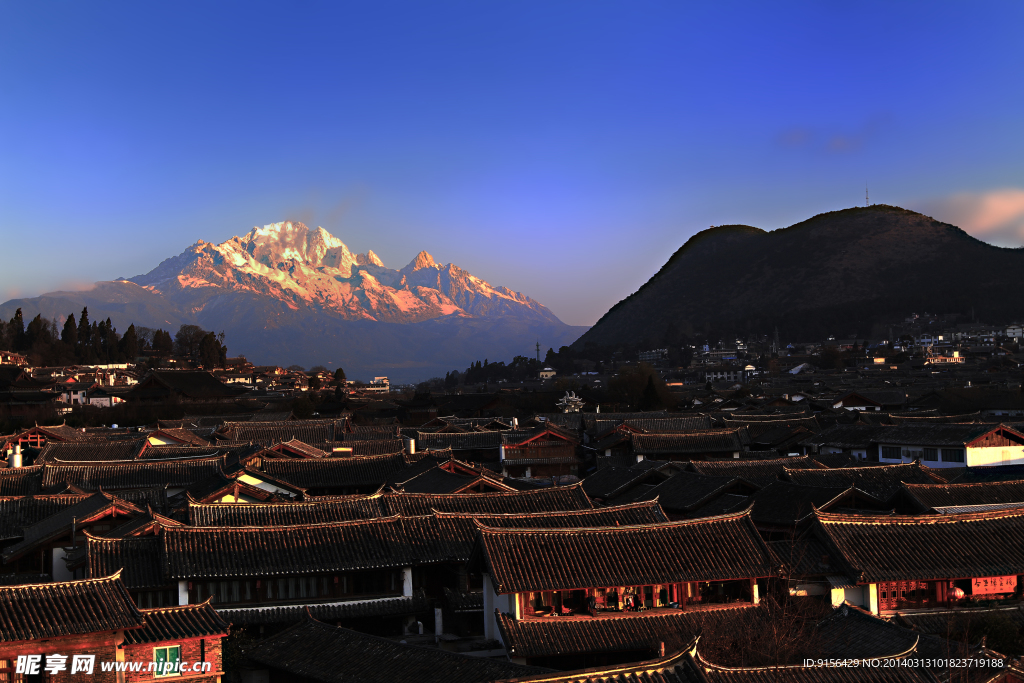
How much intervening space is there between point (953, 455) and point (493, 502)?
24929 millimetres

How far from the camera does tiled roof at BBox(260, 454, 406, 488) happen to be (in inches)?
1462

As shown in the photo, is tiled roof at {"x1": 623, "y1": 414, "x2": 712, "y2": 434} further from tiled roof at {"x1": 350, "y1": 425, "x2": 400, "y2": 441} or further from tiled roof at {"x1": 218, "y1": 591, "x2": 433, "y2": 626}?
tiled roof at {"x1": 218, "y1": 591, "x2": 433, "y2": 626}

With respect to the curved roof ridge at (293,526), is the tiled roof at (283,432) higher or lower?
higher

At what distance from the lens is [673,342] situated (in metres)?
197

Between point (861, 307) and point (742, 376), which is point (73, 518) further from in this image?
point (861, 307)

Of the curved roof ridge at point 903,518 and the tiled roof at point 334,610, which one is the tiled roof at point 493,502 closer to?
the tiled roof at point 334,610

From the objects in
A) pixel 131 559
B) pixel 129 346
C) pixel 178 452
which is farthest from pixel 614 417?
pixel 129 346

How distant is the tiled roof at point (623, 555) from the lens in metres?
18.7

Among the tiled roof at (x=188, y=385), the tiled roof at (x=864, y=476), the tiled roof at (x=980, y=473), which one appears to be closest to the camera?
the tiled roof at (x=864, y=476)

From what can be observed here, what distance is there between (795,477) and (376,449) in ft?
80.6

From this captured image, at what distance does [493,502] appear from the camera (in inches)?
1085

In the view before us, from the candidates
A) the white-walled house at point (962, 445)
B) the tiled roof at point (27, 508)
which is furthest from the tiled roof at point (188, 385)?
the white-walled house at point (962, 445)

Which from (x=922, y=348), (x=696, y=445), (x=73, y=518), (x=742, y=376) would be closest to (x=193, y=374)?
(x=696, y=445)

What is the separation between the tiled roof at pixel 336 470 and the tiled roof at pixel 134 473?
263cm
